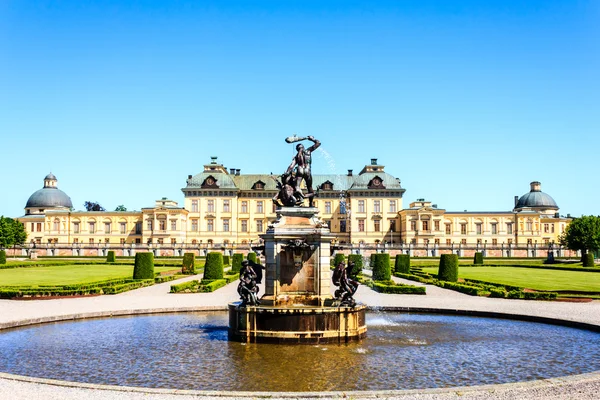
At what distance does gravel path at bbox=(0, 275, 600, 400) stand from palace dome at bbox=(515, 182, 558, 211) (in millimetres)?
77408

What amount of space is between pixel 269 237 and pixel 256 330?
7.69 ft

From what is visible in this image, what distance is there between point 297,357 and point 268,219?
2896 inches

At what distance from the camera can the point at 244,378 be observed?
10.6 metres

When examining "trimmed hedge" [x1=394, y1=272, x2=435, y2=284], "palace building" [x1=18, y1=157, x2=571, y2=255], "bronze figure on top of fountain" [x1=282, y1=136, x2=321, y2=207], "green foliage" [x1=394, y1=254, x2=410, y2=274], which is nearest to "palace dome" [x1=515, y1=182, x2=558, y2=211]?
"palace building" [x1=18, y1=157, x2=571, y2=255]

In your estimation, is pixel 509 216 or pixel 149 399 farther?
pixel 509 216

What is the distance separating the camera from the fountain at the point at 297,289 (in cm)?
1388

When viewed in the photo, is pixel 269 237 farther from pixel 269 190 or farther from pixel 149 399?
pixel 269 190

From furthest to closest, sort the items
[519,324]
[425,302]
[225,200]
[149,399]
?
[225,200] < [425,302] < [519,324] < [149,399]

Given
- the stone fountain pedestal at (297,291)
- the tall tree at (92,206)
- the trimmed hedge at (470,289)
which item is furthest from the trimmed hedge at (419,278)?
the tall tree at (92,206)

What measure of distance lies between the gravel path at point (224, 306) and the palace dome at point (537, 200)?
77408 mm

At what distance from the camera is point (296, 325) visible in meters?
13.8

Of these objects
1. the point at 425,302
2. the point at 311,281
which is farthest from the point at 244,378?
the point at 425,302

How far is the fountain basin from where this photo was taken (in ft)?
45.3

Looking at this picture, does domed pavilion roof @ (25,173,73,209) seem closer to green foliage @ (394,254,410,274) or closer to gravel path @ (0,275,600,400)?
green foliage @ (394,254,410,274)
